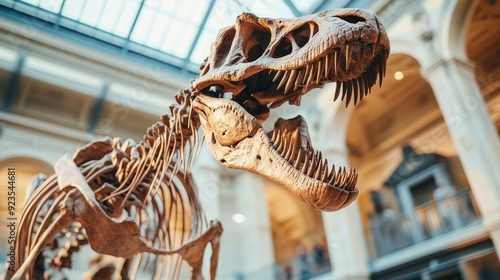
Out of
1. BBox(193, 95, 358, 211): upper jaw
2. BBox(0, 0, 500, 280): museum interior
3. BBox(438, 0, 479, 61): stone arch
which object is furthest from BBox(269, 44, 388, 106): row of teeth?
BBox(438, 0, 479, 61): stone arch

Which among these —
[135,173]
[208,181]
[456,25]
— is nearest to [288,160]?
[135,173]

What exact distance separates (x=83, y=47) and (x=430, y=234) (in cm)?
865

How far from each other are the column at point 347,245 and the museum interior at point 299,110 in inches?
1.1

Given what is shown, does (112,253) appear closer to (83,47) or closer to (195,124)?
(195,124)

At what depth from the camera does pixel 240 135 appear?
1.78 metres

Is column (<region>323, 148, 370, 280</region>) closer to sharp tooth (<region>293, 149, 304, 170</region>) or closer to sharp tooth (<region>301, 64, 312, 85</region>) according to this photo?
sharp tooth (<region>293, 149, 304, 170</region>)

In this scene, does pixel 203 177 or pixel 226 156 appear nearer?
pixel 226 156

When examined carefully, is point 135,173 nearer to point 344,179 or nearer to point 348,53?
point 344,179

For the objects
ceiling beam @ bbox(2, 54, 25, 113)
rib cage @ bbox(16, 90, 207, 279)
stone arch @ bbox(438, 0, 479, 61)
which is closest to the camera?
rib cage @ bbox(16, 90, 207, 279)

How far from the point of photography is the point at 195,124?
2.24m

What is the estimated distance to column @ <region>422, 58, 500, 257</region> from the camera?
20.9 ft

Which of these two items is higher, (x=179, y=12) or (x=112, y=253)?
(x=179, y=12)

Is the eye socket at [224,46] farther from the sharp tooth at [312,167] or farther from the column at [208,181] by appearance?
the column at [208,181]

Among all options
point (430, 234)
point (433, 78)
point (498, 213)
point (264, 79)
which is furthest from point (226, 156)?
point (430, 234)
